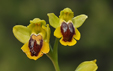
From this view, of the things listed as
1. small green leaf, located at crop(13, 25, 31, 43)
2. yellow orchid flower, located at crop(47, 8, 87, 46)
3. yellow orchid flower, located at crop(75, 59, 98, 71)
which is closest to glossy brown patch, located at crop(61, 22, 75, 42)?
yellow orchid flower, located at crop(47, 8, 87, 46)

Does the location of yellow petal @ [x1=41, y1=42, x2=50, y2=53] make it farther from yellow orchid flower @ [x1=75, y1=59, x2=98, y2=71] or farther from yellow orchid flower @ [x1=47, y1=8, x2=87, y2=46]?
yellow orchid flower @ [x1=75, y1=59, x2=98, y2=71]

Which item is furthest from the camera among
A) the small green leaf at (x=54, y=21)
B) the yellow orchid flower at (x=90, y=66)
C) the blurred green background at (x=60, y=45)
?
the blurred green background at (x=60, y=45)

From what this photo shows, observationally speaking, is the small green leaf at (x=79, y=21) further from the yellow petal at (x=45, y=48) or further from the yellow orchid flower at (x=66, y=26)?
the yellow petal at (x=45, y=48)

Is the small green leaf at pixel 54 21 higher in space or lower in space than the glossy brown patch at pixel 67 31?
higher

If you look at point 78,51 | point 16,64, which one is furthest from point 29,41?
point 78,51

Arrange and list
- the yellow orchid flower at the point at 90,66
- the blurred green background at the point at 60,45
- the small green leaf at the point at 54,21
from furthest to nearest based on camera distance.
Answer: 1. the blurred green background at the point at 60,45
2. the yellow orchid flower at the point at 90,66
3. the small green leaf at the point at 54,21

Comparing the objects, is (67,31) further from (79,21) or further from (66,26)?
(79,21)

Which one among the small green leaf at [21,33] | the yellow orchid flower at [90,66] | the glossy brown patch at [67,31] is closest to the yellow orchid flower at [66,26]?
the glossy brown patch at [67,31]

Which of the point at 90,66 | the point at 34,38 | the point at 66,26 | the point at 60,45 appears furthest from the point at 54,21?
the point at 60,45
